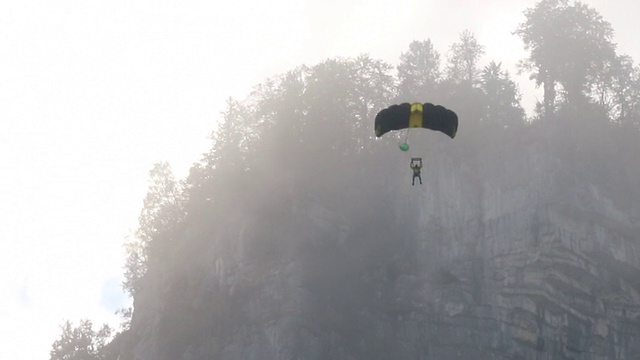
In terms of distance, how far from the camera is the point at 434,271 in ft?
231

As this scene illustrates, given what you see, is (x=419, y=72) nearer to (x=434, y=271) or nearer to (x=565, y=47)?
(x=565, y=47)

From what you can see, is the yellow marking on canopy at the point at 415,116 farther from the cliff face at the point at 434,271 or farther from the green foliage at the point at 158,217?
the green foliage at the point at 158,217

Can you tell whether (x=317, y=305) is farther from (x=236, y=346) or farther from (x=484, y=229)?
(x=484, y=229)

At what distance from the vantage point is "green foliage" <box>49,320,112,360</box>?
80.4 meters

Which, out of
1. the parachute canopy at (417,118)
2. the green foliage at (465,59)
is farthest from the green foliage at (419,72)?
the parachute canopy at (417,118)

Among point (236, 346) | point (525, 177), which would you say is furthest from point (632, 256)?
point (236, 346)

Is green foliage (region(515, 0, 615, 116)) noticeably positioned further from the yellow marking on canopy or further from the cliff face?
the yellow marking on canopy

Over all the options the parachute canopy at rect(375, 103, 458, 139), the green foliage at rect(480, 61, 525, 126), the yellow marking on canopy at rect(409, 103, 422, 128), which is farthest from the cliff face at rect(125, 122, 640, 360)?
the yellow marking on canopy at rect(409, 103, 422, 128)

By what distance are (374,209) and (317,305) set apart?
8734 mm

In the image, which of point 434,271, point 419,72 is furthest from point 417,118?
point 419,72

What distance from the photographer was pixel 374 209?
244ft

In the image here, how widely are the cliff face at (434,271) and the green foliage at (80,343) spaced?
21.7ft

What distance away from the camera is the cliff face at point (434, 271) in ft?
217

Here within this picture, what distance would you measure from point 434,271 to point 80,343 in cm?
2700
